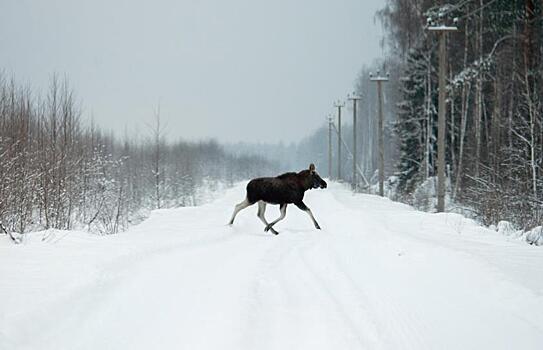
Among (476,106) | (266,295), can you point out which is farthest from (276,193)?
(476,106)

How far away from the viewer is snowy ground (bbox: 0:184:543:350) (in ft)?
13.1

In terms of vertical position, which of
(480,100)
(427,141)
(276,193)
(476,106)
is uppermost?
(480,100)

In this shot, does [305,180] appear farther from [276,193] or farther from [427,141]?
[427,141]

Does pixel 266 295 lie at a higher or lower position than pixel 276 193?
lower

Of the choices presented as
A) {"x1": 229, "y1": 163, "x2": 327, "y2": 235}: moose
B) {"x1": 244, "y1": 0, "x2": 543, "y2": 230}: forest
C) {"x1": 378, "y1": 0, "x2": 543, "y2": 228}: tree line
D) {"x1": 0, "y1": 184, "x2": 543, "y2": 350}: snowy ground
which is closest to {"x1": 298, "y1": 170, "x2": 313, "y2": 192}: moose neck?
{"x1": 229, "y1": 163, "x2": 327, "y2": 235}: moose

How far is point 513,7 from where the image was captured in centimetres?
1883

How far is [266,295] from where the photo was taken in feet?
17.6

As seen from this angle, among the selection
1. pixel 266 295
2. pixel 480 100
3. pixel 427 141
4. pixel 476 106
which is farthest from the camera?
pixel 427 141

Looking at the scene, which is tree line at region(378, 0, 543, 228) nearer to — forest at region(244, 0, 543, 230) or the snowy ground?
forest at region(244, 0, 543, 230)

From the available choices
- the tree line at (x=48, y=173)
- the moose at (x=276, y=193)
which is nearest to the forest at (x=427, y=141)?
the tree line at (x=48, y=173)

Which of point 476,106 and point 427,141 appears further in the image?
point 427,141

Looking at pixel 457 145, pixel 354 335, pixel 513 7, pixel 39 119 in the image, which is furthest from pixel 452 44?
pixel 354 335

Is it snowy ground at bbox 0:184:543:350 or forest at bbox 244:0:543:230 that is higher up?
forest at bbox 244:0:543:230

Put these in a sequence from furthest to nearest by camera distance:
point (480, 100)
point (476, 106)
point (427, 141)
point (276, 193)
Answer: point (427, 141), point (476, 106), point (480, 100), point (276, 193)
